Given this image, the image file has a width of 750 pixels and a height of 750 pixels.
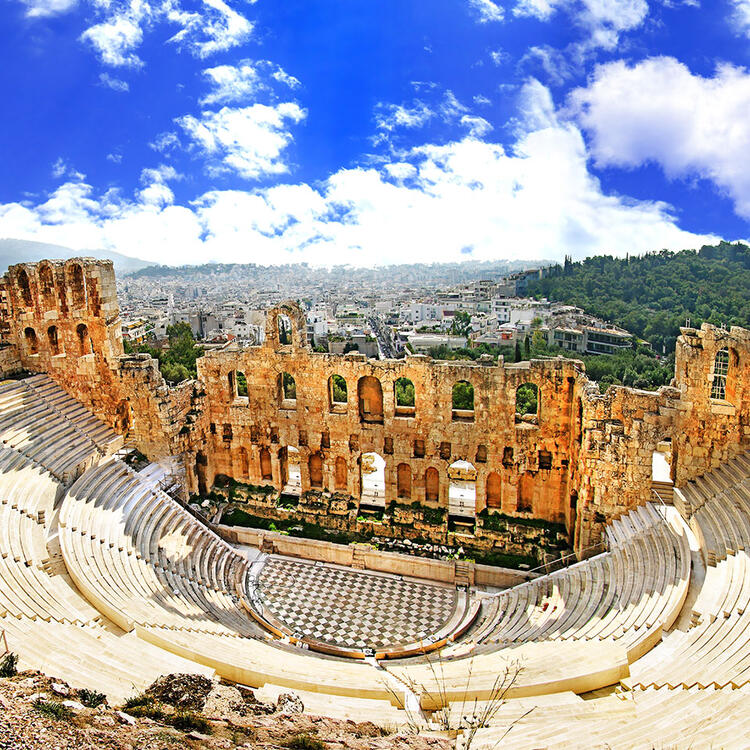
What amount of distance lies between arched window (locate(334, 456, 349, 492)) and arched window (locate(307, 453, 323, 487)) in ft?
2.95

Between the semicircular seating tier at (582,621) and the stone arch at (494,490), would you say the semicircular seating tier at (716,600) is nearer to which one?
the semicircular seating tier at (582,621)

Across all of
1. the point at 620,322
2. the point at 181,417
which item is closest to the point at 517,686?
the point at 181,417

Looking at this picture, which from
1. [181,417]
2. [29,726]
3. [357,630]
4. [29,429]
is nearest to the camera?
[29,726]

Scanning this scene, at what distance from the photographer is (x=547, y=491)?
24.2m

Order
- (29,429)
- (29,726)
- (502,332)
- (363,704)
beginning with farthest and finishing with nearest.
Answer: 1. (502,332)
2. (29,429)
3. (363,704)
4. (29,726)

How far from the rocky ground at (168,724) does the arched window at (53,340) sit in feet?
65.3

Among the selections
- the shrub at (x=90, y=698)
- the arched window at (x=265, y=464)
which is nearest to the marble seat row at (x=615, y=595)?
the shrub at (x=90, y=698)

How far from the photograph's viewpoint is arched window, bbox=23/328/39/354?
26500 millimetres

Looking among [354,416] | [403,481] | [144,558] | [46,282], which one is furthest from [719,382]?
[46,282]

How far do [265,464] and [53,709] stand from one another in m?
19.5

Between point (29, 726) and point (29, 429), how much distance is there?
18.2m

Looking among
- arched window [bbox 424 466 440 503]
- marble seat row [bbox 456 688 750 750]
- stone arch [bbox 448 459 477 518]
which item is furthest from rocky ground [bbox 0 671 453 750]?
stone arch [bbox 448 459 477 518]

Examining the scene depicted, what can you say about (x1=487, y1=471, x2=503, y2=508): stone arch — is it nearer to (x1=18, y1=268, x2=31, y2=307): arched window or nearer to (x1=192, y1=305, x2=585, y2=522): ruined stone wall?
(x1=192, y1=305, x2=585, y2=522): ruined stone wall

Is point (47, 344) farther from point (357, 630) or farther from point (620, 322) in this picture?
point (620, 322)
